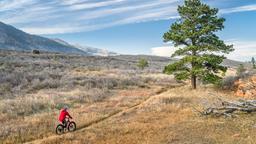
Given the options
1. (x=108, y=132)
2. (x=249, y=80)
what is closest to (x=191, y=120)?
(x=108, y=132)

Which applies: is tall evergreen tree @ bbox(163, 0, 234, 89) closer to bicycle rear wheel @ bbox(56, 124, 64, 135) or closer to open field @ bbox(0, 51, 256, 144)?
open field @ bbox(0, 51, 256, 144)

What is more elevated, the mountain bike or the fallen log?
the fallen log

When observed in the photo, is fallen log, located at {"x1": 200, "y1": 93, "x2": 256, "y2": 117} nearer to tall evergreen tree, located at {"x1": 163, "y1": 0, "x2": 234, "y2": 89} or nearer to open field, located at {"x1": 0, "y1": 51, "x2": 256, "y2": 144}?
open field, located at {"x1": 0, "y1": 51, "x2": 256, "y2": 144}

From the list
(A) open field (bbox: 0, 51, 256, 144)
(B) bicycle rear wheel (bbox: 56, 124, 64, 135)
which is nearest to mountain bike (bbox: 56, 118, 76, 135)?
(B) bicycle rear wheel (bbox: 56, 124, 64, 135)

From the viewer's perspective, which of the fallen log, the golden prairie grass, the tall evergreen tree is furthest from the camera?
the tall evergreen tree

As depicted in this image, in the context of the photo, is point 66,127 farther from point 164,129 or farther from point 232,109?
point 232,109

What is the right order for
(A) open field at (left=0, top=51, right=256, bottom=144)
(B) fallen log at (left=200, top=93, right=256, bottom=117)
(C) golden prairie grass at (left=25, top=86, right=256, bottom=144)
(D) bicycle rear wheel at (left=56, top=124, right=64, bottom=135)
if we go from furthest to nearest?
(B) fallen log at (left=200, top=93, right=256, bottom=117), (D) bicycle rear wheel at (left=56, top=124, right=64, bottom=135), (A) open field at (left=0, top=51, right=256, bottom=144), (C) golden prairie grass at (left=25, top=86, right=256, bottom=144)

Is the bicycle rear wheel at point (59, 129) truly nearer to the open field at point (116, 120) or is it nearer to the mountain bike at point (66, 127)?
the mountain bike at point (66, 127)

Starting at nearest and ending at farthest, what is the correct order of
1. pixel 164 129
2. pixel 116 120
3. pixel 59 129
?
pixel 59 129
pixel 164 129
pixel 116 120

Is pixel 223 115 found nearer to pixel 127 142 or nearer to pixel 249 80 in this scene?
pixel 127 142

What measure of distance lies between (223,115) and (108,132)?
28.0 feet

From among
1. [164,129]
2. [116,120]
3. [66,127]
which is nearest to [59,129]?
[66,127]

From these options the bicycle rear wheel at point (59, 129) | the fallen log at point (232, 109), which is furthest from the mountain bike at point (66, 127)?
the fallen log at point (232, 109)

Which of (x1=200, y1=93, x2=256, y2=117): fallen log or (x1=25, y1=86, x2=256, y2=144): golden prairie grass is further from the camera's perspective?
(x1=200, y1=93, x2=256, y2=117): fallen log
